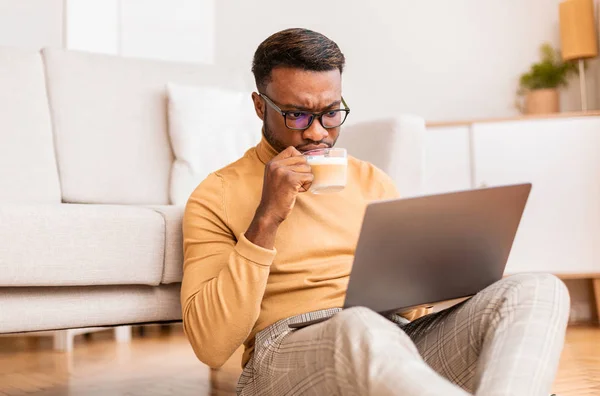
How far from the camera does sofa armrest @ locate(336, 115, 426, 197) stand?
2.19m

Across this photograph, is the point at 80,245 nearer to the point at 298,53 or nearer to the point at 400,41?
the point at 298,53

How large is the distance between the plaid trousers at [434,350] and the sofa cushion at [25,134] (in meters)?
1.23

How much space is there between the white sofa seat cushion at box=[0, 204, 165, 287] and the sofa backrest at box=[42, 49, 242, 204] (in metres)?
0.64

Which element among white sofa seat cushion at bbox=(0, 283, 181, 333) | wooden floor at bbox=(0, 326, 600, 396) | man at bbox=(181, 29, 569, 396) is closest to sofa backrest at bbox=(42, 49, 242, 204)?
wooden floor at bbox=(0, 326, 600, 396)

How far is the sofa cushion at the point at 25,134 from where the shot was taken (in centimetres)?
230

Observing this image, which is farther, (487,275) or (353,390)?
(487,275)

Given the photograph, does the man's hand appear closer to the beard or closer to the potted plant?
the beard

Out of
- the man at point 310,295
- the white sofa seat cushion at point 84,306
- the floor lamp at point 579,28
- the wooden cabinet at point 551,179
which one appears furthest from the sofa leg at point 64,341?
the floor lamp at point 579,28

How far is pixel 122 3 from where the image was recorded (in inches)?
144

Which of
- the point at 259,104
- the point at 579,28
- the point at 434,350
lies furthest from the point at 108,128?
the point at 579,28

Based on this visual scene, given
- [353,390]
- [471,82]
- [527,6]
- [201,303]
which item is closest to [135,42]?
[471,82]

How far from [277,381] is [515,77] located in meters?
3.06

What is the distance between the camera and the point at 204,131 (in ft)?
8.42

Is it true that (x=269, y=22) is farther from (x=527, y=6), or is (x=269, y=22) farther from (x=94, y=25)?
(x=527, y=6)
